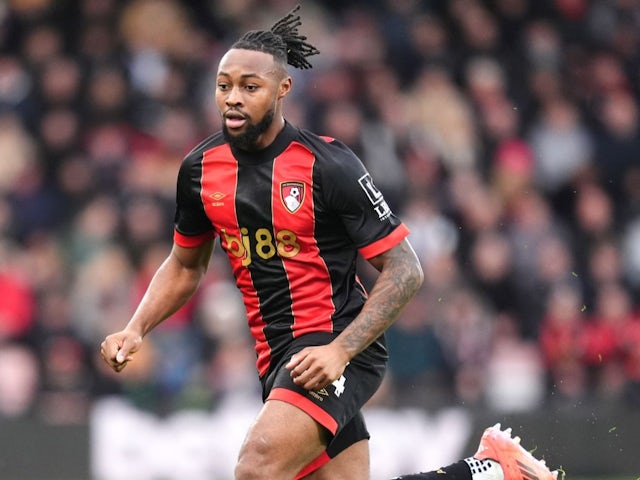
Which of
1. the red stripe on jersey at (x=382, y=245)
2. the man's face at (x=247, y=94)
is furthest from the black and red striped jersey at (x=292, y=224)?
the man's face at (x=247, y=94)

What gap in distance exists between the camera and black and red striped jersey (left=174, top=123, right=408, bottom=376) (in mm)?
6016

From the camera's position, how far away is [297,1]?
1398cm

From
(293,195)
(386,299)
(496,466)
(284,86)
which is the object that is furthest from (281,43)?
(496,466)

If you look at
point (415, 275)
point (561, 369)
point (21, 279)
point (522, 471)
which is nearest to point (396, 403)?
point (561, 369)

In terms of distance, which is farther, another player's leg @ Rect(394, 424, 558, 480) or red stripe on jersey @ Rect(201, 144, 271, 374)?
another player's leg @ Rect(394, 424, 558, 480)

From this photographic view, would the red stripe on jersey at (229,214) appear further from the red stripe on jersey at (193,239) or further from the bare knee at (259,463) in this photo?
the bare knee at (259,463)

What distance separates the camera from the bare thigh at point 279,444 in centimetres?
569

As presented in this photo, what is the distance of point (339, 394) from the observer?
5992 mm

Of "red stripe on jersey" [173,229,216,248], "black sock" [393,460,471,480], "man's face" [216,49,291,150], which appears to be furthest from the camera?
"black sock" [393,460,471,480]

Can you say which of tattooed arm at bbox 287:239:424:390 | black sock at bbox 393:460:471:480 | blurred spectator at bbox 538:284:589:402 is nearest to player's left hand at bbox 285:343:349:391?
tattooed arm at bbox 287:239:424:390

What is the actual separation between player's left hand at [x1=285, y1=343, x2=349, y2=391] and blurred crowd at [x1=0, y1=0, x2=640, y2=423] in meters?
5.61

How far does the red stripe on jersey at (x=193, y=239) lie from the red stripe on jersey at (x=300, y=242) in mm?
539

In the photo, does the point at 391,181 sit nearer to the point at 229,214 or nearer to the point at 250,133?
the point at 229,214

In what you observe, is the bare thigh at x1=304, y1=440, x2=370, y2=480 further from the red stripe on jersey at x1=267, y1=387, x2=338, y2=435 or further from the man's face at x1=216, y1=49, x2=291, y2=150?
the man's face at x1=216, y1=49, x2=291, y2=150
